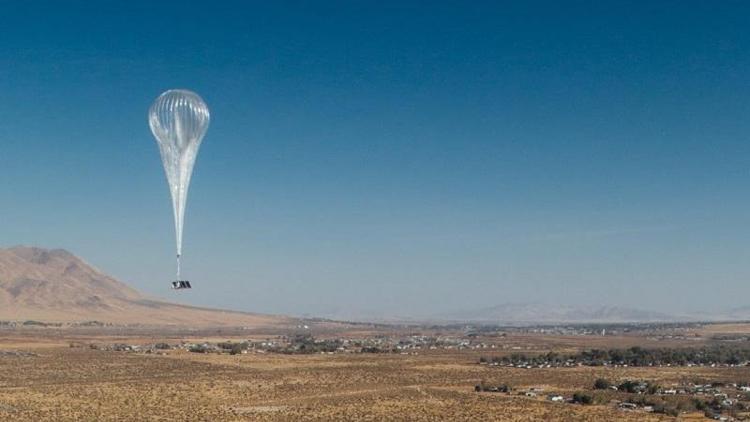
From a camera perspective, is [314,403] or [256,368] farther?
[256,368]

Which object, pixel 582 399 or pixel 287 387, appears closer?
pixel 582 399

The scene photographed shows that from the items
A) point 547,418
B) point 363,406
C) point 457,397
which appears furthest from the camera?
point 457,397

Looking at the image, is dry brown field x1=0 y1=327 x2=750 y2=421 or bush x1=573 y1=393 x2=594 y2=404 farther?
bush x1=573 y1=393 x2=594 y2=404

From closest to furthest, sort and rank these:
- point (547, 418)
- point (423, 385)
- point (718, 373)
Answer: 1. point (547, 418)
2. point (423, 385)
3. point (718, 373)

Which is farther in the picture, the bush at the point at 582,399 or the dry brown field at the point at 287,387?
the bush at the point at 582,399

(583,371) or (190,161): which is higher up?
(190,161)

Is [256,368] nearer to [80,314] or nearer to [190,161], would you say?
[190,161]

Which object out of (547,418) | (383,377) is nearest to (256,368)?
(383,377)
